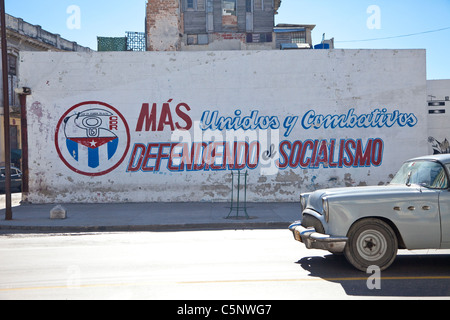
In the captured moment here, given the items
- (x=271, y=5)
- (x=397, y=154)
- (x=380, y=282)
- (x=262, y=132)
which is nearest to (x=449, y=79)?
(x=397, y=154)

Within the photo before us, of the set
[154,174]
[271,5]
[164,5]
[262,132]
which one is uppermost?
[271,5]

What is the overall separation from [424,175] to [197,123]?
1155 centimetres

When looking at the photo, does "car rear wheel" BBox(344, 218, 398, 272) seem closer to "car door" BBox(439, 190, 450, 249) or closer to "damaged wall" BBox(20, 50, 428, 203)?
"car door" BBox(439, 190, 450, 249)

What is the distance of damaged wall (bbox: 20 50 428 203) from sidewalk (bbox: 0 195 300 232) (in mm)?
1073

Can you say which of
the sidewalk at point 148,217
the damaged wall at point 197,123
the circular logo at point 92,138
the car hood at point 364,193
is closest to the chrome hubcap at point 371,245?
the car hood at point 364,193

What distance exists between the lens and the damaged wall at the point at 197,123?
691 inches

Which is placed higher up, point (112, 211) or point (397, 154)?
point (397, 154)

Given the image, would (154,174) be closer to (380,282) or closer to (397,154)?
(397,154)

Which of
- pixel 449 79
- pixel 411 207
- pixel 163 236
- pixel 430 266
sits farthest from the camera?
pixel 449 79

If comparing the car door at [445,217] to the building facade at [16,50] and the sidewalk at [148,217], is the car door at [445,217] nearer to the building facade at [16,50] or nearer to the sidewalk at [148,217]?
the sidewalk at [148,217]

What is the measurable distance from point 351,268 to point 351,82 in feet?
39.9

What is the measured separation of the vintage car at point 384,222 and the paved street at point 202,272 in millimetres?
348

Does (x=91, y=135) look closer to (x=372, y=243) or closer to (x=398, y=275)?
(x=372, y=243)
